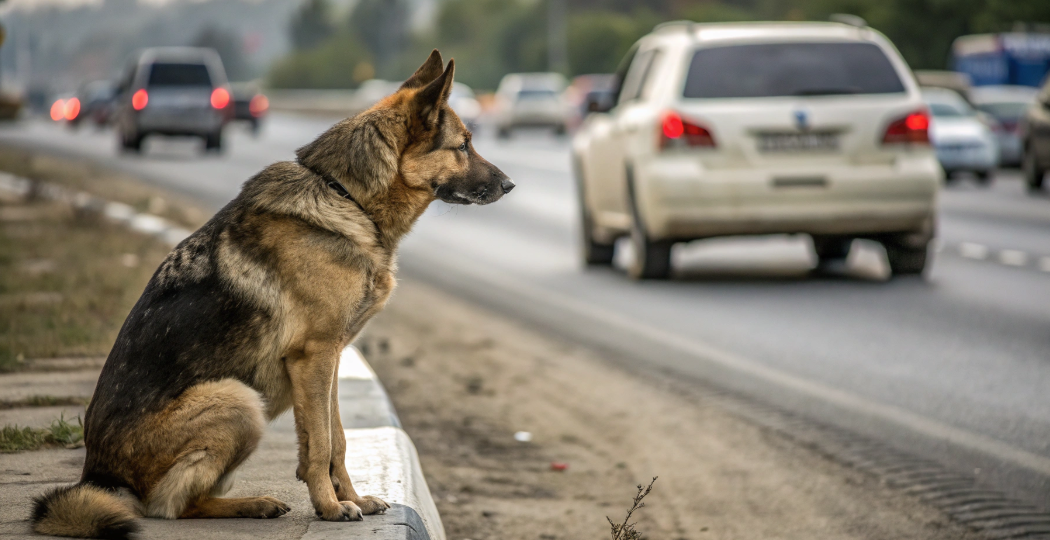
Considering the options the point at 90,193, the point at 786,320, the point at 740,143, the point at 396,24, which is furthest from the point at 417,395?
the point at 396,24

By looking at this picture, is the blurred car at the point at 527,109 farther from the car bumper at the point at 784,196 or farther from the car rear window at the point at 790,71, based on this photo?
the car bumper at the point at 784,196

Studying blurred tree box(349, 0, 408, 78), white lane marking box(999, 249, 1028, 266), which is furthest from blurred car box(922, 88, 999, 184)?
blurred tree box(349, 0, 408, 78)

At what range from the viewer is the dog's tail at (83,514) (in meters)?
4.00

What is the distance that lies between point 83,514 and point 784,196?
7.93 m

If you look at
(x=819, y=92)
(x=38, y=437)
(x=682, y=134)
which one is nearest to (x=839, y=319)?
(x=682, y=134)

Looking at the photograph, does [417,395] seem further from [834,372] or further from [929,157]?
[929,157]

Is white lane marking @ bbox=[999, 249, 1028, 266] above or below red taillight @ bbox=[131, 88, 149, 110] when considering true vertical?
above

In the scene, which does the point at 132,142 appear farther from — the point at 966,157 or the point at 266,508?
the point at 266,508

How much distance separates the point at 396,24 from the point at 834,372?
150 m

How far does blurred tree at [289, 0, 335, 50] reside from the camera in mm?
170500

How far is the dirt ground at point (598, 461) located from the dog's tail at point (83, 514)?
149 centimetres

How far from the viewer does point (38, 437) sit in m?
5.53

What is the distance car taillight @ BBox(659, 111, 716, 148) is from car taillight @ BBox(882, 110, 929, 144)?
4.78 ft

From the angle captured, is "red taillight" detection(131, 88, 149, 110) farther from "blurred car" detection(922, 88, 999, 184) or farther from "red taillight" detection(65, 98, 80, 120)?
"red taillight" detection(65, 98, 80, 120)
